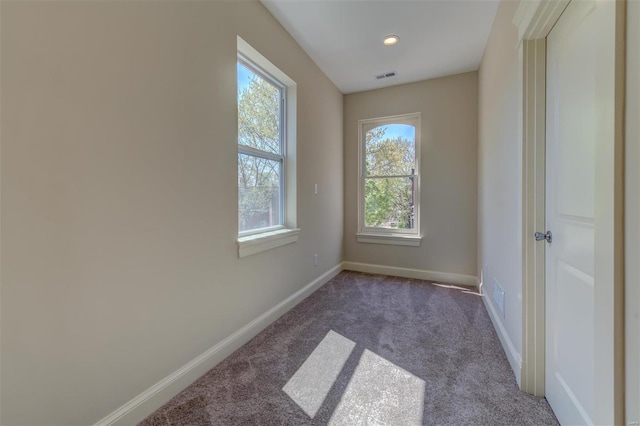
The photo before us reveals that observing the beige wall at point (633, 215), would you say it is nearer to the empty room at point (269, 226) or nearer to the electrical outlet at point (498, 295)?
the empty room at point (269, 226)

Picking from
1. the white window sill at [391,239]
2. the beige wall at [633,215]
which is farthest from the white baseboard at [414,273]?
the beige wall at [633,215]

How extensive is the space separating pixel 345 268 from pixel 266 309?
1.97m

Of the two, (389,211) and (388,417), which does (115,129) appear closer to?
(388,417)

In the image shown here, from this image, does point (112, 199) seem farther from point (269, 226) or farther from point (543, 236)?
point (543, 236)

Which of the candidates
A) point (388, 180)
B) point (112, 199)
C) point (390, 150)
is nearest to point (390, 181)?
point (388, 180)

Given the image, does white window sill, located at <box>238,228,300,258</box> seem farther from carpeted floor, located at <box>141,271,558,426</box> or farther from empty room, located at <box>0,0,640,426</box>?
carpeted floor, located at <box>141,271,558,426</box>

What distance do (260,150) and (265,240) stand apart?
795mm

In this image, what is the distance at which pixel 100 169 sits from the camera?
3.84 ft

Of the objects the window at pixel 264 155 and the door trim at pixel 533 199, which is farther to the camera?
the window at pixel 264 155

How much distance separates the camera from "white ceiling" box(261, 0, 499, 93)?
7.20 feet

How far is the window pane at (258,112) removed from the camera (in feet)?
7.13

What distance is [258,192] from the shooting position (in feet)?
7.75

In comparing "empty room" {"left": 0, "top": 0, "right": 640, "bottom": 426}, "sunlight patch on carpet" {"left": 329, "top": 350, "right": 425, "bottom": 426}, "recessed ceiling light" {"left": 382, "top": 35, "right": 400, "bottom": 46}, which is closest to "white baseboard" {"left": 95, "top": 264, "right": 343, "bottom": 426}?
"empty room" {"left": 0, "top": 0, "right": 640, "bottom": 426}

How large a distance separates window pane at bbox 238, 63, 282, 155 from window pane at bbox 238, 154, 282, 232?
15cm
